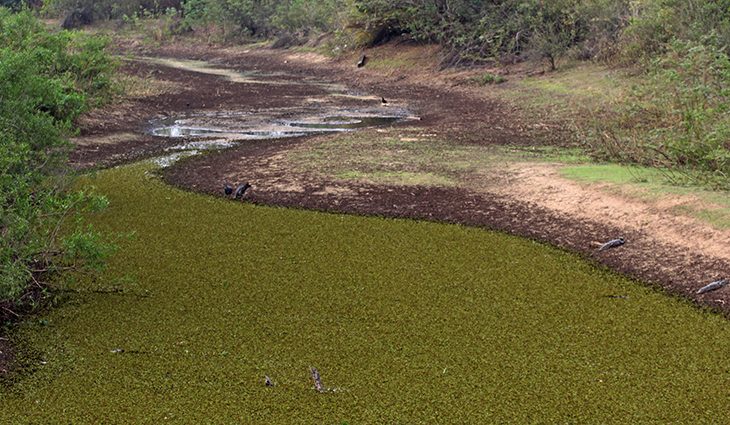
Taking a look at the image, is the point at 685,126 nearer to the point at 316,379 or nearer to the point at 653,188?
the point at 653,188

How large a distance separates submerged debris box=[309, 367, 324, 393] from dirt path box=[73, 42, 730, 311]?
2.91 m

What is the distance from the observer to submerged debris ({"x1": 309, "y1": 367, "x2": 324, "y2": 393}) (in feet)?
15.1

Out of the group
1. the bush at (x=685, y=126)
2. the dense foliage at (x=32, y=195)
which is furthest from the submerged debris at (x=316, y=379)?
the bush at (x=685, y=126)

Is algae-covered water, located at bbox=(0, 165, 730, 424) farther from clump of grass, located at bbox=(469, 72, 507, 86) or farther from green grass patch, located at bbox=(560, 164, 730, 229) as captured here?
clump of grass, located at bbox=(469, 72, 507, 86)

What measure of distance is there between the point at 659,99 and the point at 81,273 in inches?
281

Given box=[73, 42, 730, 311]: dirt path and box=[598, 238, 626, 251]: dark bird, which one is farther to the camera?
box=[598, 238, 626, 251]: dark bird

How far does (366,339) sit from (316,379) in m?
0.70

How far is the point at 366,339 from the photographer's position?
209 inches

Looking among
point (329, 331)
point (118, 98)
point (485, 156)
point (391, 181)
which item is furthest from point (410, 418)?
point (118, 98)

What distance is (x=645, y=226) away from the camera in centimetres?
742

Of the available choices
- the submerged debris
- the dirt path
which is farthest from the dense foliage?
the dirt path

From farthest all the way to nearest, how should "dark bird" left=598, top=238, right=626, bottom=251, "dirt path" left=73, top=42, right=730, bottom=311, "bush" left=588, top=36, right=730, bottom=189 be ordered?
Result: "bush" left=588, top=36, right=730, bottom=189, "dark bird" left=598, top=238, right=626, bottom=251, "dirt path" left=73, top=42, right=730, bottom=311

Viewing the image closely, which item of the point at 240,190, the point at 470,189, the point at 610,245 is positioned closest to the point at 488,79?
the point at 470,189

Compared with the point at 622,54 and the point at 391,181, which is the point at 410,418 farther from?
the point at 622,54
